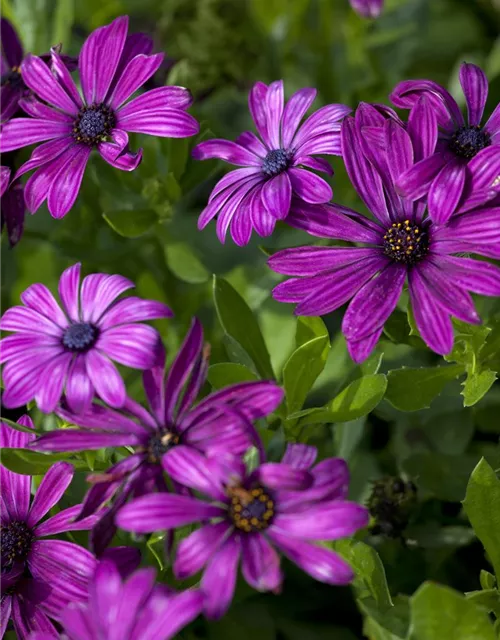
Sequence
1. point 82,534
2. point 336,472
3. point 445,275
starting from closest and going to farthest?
1. point 336,472
2. point 445,275
3. point 82,534

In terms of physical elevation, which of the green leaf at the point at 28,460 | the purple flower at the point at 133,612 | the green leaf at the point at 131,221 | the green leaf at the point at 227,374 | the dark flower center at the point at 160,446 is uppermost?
the green leaf at the point at 131,221

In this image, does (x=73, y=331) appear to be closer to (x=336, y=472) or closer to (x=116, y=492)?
(x=116, y=492)

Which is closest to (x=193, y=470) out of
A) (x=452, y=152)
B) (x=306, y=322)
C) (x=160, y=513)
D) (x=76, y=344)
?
(x=160, y=513)

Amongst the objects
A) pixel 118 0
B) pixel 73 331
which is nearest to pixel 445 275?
pixel 73 331

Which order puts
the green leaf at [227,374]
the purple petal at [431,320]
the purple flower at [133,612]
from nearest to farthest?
the purple flower at [133,612] → the purple petal at [431,320] → the green leaf at [227,374]

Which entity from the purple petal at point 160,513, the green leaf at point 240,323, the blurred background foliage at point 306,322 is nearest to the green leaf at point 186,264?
the blurred background foliage at point 306,322

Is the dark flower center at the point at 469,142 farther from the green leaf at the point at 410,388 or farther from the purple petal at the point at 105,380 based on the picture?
the purple petal at the point at 105,380
